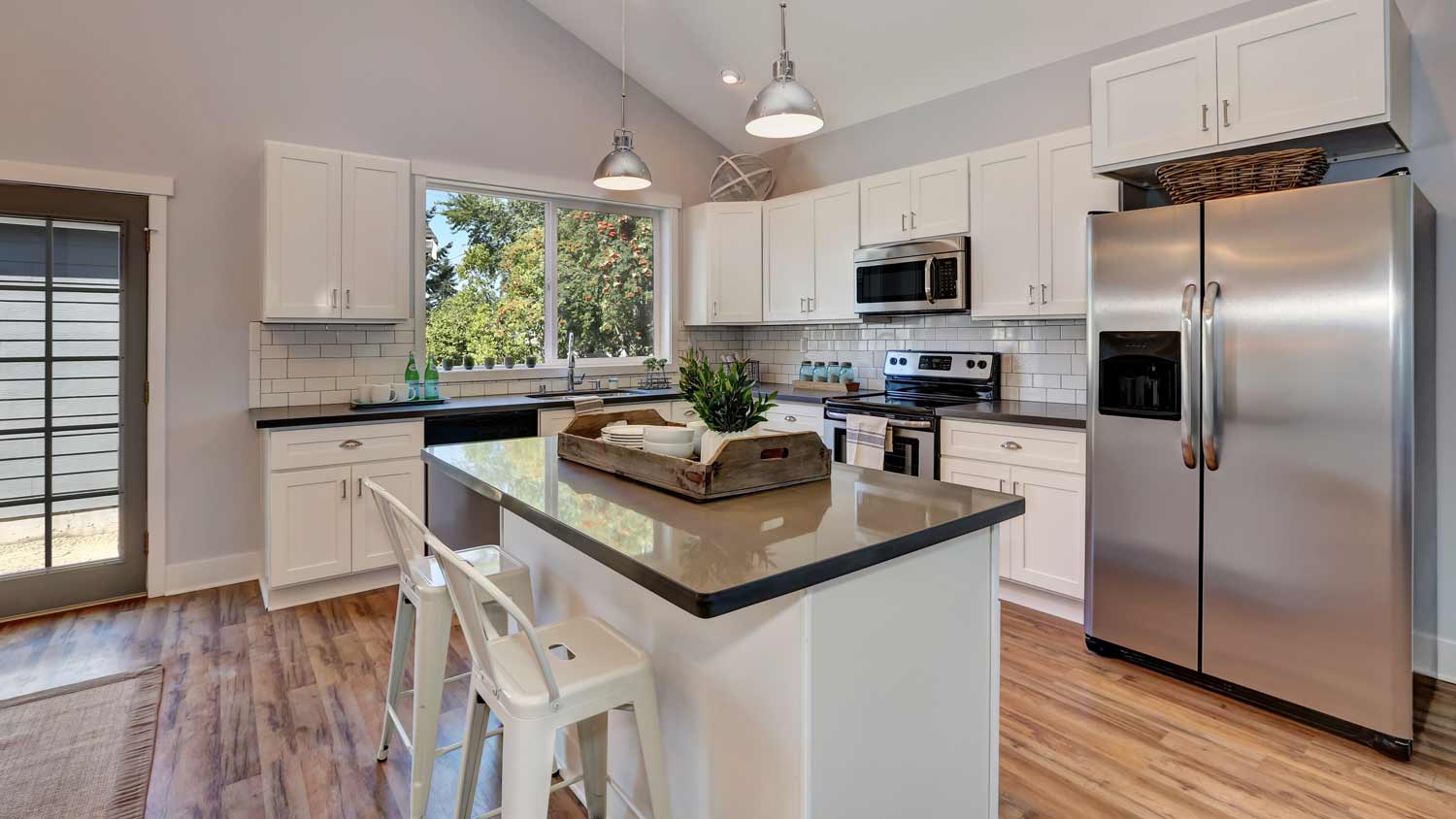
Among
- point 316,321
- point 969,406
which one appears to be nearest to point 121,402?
point 316,321

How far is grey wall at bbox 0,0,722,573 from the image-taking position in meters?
3.38

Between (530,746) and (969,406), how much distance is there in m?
2.90

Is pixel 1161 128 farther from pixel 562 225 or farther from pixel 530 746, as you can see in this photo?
pixel 562 225

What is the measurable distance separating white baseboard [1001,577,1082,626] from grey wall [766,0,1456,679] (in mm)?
1256

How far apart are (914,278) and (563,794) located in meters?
3.08

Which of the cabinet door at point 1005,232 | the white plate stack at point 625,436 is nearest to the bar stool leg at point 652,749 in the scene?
the white plate stack at point 625,436

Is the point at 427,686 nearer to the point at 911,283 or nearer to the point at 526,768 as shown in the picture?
the point at 526,768

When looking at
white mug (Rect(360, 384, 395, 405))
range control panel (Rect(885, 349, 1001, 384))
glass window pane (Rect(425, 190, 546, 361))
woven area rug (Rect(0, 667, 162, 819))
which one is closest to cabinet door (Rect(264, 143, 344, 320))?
white mug (Rect(360, 384, 395, 405))

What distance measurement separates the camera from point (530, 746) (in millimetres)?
1357

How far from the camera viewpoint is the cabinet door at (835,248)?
447 centimetres

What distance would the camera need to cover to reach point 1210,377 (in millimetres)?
2500

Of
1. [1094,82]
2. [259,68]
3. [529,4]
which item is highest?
[529,4]

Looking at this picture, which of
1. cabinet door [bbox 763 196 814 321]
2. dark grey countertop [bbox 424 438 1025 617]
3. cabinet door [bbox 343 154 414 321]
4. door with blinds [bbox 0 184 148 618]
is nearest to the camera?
dark grey countertop [bbox 424 438 1025 617]

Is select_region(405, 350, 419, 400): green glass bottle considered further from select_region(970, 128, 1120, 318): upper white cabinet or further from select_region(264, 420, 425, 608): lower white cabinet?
select_region(970, 128, 1120, 318): upper white cabinet
